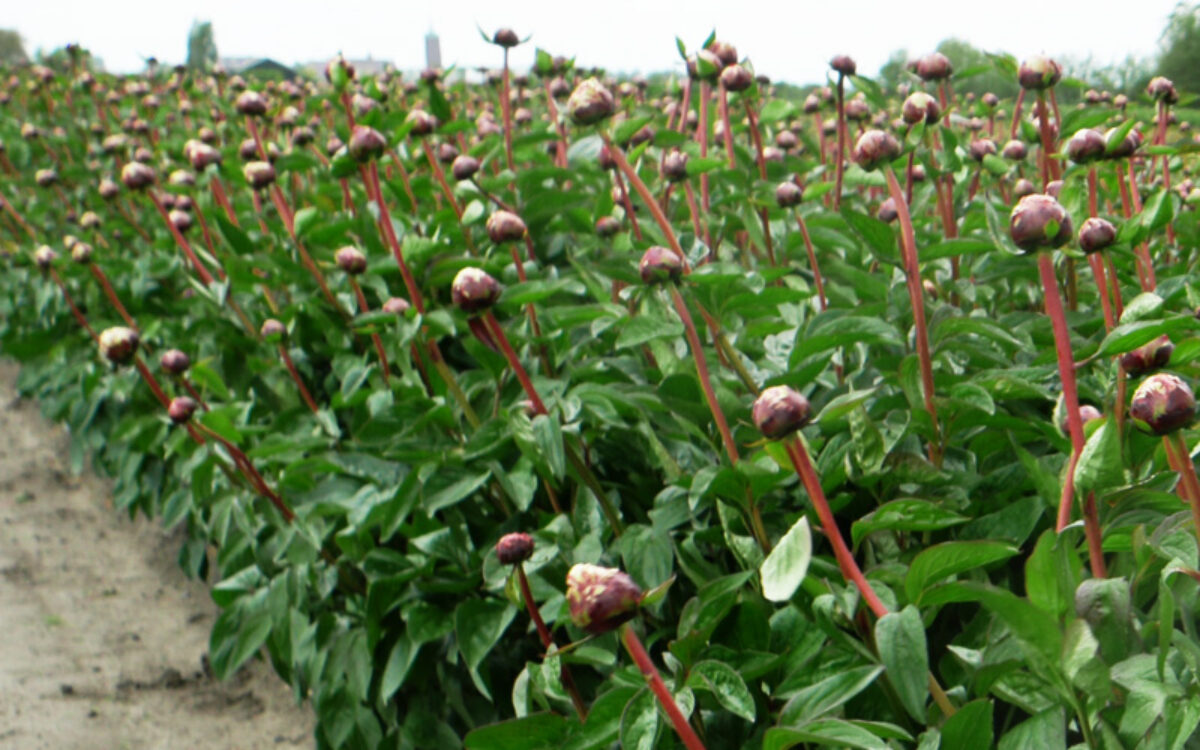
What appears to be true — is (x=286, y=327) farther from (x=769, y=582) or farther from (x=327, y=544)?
(x=769, y=582)

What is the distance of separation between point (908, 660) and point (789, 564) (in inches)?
5.4

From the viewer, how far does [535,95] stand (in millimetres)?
5008

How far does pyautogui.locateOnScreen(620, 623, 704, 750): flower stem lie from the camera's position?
88cm

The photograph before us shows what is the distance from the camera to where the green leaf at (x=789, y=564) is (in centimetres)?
81

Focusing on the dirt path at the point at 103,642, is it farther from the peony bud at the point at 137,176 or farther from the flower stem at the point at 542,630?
the flower stem at the point at 542,630

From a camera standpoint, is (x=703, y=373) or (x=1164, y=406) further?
(x=703, y=373)

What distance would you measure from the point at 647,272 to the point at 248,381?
156 cm

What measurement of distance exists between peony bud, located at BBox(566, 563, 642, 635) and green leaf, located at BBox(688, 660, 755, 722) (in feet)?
0.48

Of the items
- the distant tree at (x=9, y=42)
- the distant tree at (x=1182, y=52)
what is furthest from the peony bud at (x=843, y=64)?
the distant tree at (x=9, y=42)

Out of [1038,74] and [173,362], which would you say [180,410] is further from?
[1038,74]

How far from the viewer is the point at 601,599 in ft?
2.78

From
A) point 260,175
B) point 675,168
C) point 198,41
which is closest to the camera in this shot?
point 675,168

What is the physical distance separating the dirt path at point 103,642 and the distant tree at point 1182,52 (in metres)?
10.6

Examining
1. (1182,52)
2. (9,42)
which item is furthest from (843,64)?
(9,42)
